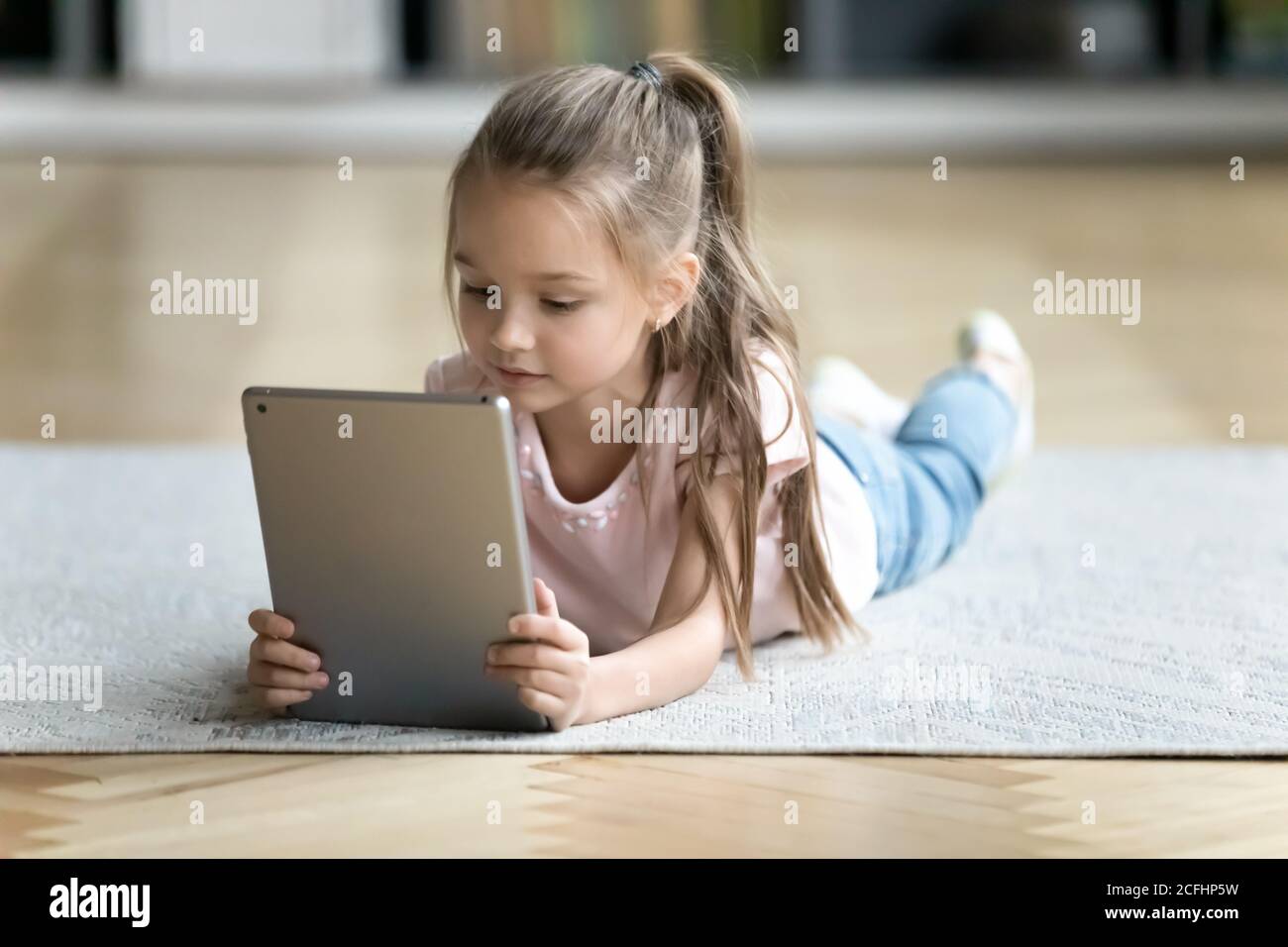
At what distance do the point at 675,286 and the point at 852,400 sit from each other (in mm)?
609

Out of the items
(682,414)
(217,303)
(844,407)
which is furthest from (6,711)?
(217,303)

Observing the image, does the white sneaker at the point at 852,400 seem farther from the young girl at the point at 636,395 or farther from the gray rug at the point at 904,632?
the young girl at the point at 636,395

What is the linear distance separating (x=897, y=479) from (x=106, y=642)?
65 centimetres

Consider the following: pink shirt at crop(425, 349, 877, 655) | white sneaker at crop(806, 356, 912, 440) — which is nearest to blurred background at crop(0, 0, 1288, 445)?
white sneaker at crop(806, 356, 912, 440)

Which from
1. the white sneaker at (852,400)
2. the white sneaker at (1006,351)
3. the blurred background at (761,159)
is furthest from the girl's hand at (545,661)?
the blurred background at (761,159)

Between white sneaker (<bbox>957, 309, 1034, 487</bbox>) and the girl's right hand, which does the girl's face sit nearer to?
the girl's right hand

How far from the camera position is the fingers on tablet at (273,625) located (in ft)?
3.44

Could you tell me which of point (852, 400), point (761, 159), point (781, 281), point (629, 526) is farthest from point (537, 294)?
point (761, 159)

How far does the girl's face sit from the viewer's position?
40.4 inches

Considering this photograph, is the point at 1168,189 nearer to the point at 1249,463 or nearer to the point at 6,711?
the point at 1249,463

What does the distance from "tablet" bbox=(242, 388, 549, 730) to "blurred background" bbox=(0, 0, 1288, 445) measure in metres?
1.29

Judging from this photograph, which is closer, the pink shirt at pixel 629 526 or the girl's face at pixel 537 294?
the girl's face at pixel 537 294

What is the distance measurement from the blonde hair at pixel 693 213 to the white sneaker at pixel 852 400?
45 centimetres

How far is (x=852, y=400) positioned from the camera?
1694mm
